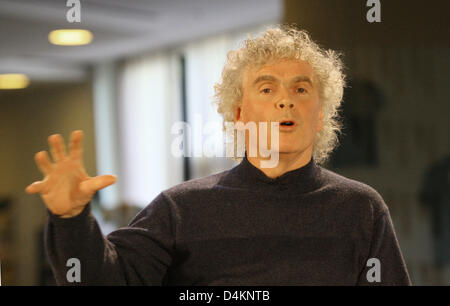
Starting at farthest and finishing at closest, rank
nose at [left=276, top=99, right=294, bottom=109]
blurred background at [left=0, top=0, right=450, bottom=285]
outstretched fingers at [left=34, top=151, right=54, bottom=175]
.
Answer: blurred background at [left=0, top=0, right=450, bottom=285] < nose at [left=276, top=99, right=294, bottom=109] < outstretched fingers at [left=34, top=151, right=54, bottom=175]

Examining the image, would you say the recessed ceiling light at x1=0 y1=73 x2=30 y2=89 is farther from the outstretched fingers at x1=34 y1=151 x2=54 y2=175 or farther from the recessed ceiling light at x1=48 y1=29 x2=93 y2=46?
the outstretched fingers at x1=34 y1=151 x2=54 y2=175

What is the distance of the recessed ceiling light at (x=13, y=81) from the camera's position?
1260 millimetres

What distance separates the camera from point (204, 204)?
971 millimetres

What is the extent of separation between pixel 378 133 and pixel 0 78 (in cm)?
111

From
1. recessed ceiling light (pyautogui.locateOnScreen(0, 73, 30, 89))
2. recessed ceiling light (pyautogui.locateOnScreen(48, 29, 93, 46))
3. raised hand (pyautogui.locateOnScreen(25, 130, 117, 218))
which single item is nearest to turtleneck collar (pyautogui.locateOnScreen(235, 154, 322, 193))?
raised hand (pyautogui.locateOnScreen(25, 130, 117, 218))

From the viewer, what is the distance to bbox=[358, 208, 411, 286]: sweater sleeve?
3.10 feet

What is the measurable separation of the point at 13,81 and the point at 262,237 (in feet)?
2.67

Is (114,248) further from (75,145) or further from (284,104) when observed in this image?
(284,104)

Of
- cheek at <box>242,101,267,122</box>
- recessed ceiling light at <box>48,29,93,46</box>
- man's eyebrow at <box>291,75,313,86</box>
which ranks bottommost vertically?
cheek at <box>242,101,267,122</box>

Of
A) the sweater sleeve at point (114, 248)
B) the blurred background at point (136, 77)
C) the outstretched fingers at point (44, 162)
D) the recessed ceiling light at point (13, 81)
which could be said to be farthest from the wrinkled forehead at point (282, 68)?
the recessed ceiling light at point (13, 81)

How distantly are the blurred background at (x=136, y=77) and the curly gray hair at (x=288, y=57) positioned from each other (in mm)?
61

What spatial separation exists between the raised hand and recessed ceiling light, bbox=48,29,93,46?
51 centimetres

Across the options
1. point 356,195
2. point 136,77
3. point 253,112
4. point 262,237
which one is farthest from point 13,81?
point 356,195
